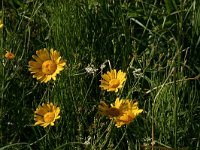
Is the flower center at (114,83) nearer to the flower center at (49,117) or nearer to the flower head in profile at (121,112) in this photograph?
the flower head in profile at (121,112)

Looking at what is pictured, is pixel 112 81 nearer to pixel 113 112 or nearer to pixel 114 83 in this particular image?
pixel 114 83

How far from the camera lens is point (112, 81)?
158 cm

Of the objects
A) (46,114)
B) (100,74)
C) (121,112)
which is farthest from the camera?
(100,74)

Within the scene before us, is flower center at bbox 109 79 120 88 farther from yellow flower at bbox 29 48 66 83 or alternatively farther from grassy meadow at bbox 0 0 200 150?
yellow flower at bbox 29 48 66 83

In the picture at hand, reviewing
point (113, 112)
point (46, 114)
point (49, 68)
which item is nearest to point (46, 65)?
point (49, 68)

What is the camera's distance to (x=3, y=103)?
1760 mm

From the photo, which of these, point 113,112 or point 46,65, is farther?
point 46,65

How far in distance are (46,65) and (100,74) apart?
384 millimetres

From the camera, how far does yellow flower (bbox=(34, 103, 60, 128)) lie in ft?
4.99

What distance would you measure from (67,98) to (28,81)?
280 mm

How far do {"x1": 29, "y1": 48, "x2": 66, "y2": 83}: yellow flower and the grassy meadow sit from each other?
41 millimetres

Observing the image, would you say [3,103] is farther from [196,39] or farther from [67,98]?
[196,39]

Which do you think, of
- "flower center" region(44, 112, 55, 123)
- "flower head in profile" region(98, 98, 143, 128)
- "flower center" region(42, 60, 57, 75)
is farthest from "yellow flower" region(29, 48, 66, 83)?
"flower head in profile" region(98, 98, 143, 128)

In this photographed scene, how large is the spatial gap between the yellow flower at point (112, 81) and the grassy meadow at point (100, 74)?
0.13 feet
